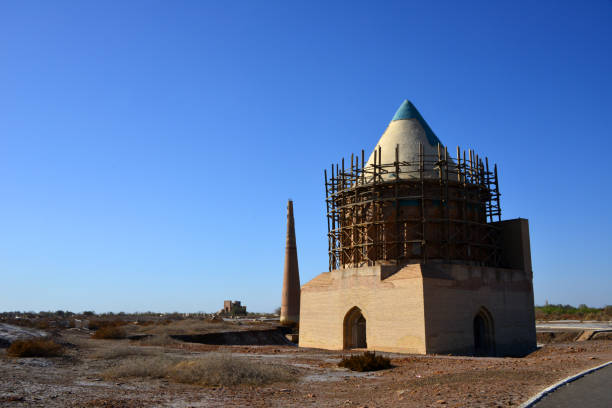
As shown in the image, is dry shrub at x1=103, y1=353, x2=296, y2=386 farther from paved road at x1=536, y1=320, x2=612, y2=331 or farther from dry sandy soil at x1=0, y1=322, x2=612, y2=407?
paved road at x1=536, y1=320, x2=612, y2=331

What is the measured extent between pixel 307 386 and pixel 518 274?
53.7ft

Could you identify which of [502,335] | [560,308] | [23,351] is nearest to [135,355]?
[23,351]

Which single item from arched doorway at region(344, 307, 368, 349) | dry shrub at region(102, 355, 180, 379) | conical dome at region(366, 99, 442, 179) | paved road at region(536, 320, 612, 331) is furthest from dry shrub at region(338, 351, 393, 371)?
paved road at region(536, 320, 612, 331)

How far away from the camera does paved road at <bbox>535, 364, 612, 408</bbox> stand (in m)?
8.06

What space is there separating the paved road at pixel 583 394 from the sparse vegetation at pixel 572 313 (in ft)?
133

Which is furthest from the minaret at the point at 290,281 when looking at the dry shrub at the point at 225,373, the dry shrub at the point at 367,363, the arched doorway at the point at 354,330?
the dry shrub at the point at 225,373

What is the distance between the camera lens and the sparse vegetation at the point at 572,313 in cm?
4662

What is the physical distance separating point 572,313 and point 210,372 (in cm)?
5266

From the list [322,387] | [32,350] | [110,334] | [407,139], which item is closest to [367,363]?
[322,387]

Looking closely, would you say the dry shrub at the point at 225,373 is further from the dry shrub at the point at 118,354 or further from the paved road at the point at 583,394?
the paved road at the point at 583,394

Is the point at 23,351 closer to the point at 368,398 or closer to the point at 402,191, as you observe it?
the point at 368,398

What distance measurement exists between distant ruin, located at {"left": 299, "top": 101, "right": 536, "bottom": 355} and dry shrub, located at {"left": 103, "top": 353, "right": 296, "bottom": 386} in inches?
328

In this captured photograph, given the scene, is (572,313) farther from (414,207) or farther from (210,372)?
(210,372)

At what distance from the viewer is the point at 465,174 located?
24141 millimetres
